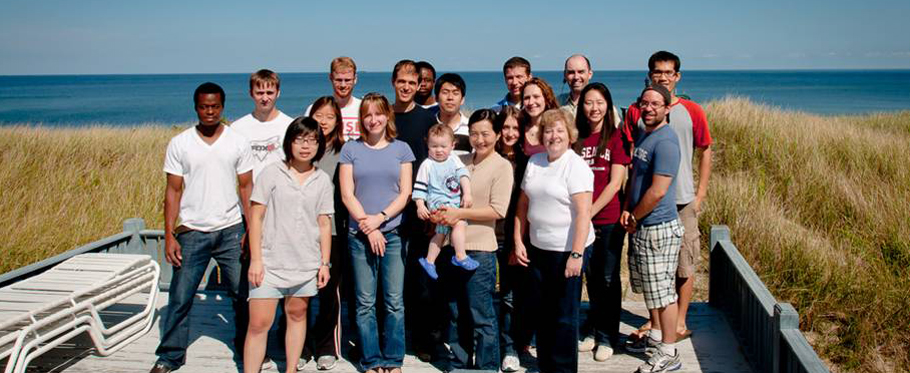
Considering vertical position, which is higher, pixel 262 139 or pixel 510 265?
pixel 262 139

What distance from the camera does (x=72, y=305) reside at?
14.3ft

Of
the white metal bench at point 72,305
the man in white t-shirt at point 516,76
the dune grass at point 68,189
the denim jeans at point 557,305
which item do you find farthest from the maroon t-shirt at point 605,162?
the dune grass at point 68,189

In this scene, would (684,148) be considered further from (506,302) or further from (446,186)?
(446,186)

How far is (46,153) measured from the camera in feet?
38.9

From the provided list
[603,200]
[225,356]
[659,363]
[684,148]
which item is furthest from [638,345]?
[225,356]

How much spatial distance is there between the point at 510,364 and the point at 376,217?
1.24 m

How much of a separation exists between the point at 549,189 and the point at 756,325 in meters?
1.70

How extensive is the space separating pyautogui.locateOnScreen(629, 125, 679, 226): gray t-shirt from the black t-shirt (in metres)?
1.28

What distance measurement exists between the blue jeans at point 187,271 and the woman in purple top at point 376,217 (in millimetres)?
793

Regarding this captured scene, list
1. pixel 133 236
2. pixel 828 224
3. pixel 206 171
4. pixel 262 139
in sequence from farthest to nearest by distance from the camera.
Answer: pixel 828 224 → pixel 133 236 → pixel 262 139 → pixel 206 171

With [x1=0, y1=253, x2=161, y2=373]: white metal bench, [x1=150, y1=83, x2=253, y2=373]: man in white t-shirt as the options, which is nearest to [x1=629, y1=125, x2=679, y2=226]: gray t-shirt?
[x1=150, y1=83, x2=253, y2=373]: man in white t-shirt

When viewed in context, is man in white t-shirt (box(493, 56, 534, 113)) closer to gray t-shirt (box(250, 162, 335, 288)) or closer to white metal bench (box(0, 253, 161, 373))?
gray t-shirt (box(250, 162, 335, 288))

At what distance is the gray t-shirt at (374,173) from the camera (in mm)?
4055

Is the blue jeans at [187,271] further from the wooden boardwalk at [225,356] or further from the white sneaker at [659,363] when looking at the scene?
the white sneaker at [659,363]
